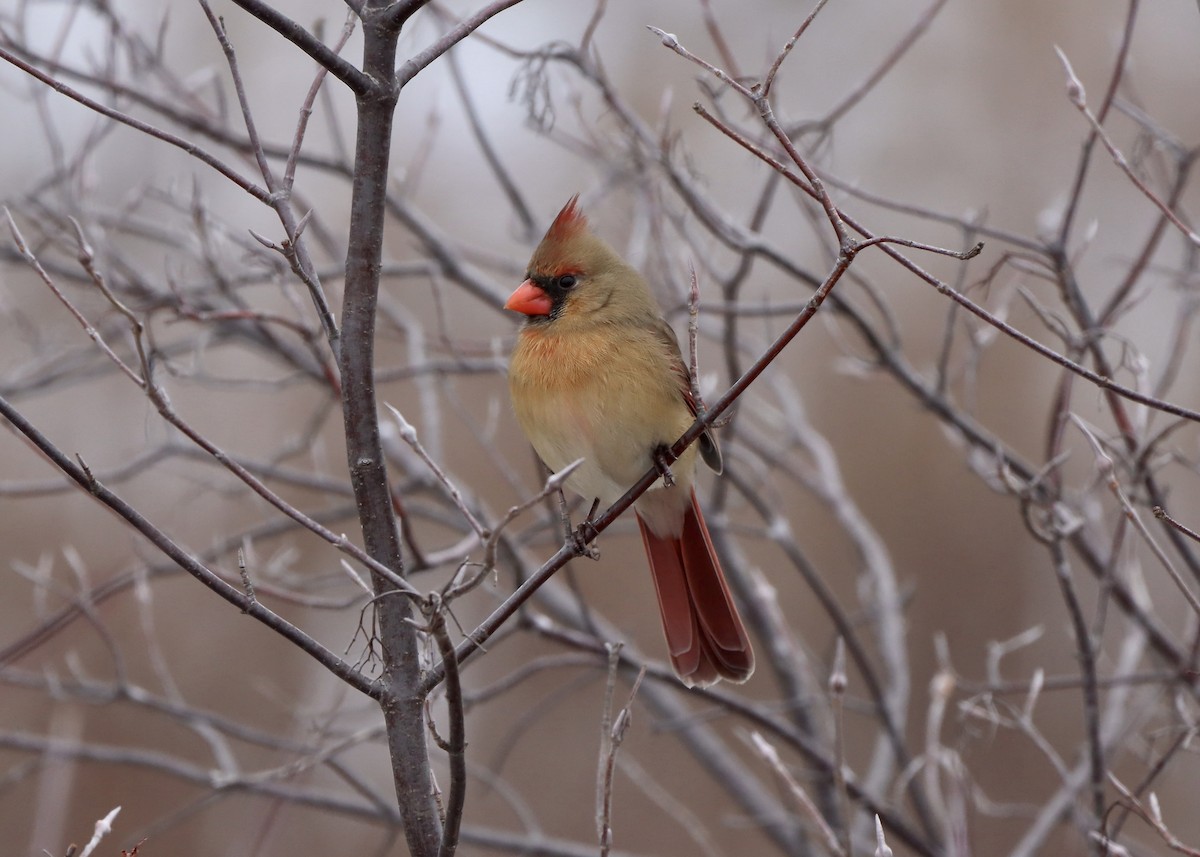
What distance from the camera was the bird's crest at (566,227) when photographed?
103 inches

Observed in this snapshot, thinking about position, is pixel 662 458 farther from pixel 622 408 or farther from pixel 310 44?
pixel 310 44

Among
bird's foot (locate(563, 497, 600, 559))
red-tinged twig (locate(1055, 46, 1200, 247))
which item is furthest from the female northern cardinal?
red-tinged twig (locate(1055, 46, 1200, 247))

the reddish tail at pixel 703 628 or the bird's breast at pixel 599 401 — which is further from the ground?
the bird's breast at pixel 599 401

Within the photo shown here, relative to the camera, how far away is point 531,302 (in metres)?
2.63

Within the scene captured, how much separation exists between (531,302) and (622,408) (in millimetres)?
348

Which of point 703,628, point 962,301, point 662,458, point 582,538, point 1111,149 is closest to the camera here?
point 962,301

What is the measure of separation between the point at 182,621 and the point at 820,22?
15.1ft

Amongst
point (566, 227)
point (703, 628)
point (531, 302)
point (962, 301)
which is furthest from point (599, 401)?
point (962, 301)

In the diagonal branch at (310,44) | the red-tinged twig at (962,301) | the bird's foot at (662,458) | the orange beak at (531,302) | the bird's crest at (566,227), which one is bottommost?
the red-tinged twig at (962,301)

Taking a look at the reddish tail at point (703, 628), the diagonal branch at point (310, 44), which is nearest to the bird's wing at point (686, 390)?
the reddish tail at point (703, 628)

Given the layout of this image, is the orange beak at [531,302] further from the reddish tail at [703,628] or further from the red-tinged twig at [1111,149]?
the red-tinged twig at [1111,149]

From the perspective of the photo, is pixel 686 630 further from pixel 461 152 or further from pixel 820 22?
pixel 820 22

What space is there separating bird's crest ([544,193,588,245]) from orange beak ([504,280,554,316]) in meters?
0.11

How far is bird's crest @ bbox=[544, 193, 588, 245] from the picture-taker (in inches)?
103
